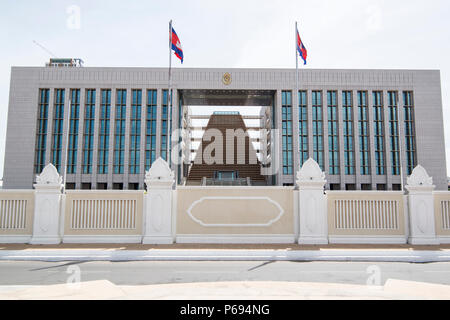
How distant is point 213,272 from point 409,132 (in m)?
49.2

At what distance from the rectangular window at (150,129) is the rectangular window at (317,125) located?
22903 millimetres

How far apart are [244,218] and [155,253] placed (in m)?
3.63

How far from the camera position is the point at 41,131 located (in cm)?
4875

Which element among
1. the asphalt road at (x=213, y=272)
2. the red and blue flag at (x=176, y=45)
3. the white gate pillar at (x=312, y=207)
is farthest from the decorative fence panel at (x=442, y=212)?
the red and blue flag at (x=176, y=45)

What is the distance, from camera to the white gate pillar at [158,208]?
12102 millimetres

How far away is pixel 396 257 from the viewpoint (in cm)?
993

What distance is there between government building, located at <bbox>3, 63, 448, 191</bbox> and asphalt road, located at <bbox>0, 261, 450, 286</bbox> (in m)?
38.6

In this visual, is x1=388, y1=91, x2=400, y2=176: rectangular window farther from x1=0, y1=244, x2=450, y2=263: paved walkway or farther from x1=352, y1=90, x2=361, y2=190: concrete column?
x1=0, y1=244, x2=450, y2=263: paved walkway

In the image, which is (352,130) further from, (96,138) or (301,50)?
(96,138)

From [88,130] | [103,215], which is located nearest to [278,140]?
[88,130]

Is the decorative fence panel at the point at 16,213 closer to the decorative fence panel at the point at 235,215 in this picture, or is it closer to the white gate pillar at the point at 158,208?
the white gate pillar at the point at 158,208

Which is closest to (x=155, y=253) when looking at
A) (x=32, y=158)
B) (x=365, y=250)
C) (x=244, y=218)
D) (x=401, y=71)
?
(x=244, y=218)

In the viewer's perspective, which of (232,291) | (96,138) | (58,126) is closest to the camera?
(232,291)

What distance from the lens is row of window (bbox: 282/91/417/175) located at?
158 feet
